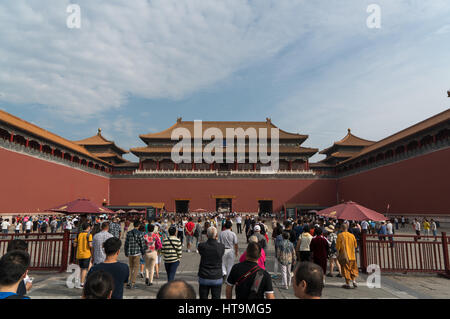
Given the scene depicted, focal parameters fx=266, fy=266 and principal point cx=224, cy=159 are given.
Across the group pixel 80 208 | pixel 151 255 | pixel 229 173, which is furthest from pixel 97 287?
pixel 229 173

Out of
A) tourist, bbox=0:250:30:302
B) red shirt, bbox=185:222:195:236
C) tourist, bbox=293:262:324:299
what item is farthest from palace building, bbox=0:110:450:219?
tourist, bbox=293:262:324:299

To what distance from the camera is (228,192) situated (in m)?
30.0

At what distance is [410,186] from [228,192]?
55.5 feet

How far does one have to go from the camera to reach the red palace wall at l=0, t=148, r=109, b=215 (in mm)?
16719

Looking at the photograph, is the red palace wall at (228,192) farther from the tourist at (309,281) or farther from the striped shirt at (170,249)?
the tourist at (309,281)

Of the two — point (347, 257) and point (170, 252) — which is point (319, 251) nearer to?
point (347, 257)

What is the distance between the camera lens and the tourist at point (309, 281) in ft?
6.66

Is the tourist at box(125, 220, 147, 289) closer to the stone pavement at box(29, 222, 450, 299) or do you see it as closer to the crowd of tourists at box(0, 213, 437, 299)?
the crowd of tourists at box(0, 213, 437, 299)

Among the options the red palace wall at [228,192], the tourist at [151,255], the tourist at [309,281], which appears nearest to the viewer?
the tourist at [309,281]

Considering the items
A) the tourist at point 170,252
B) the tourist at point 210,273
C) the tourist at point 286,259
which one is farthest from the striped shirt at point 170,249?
the tourist at point 286,259

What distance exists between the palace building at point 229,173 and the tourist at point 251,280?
774 inches

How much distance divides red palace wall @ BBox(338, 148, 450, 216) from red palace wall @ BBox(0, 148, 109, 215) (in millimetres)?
26966
